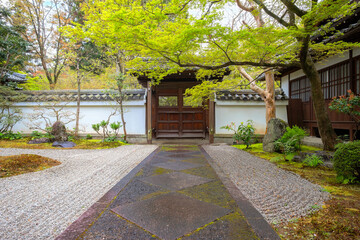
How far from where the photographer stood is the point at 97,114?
30.1 ft

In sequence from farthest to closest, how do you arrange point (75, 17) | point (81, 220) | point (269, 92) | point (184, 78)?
point (75, 17) → point (184, 78) → point (269, 92) → point (81, 220)

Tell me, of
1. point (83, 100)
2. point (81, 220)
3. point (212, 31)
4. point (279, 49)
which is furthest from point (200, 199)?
point (83, 100)

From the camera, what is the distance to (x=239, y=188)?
2.89 meters

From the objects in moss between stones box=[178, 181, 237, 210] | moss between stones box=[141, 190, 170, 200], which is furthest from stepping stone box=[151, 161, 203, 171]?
moss between stones box=[141, 190, 170, 200]

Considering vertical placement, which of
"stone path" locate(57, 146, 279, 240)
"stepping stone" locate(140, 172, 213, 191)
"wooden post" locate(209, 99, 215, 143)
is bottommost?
"stepping stone" locate(140, 172, 213, 191)

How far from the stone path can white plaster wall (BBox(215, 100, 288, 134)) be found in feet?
19.1

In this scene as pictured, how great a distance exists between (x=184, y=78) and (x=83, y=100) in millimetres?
5353

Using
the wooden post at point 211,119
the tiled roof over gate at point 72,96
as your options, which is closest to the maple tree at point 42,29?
the tiled roof over gate at point 72,96

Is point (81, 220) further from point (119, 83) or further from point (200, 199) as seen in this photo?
point (119, 83)

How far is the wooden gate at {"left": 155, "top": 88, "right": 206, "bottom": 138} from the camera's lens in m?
9.39

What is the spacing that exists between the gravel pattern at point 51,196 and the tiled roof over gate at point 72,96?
513 centimetres

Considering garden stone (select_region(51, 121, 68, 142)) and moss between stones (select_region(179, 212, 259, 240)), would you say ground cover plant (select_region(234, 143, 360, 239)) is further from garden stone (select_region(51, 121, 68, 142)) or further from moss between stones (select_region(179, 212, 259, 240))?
garden stone (select_region(51, 121, 68, 142))

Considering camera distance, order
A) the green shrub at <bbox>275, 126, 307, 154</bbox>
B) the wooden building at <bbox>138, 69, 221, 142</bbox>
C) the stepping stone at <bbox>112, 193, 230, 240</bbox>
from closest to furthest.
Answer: the stepping stone at <bbox>112, 193, 230, 240</bbox> → the green shrub at <bbox>275, 126, 307, 154</bbox> → the wooden building at <bbox>138, 69, 221, 142</bbox>

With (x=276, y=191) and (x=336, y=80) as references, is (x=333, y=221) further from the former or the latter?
(x=336, y=80)
